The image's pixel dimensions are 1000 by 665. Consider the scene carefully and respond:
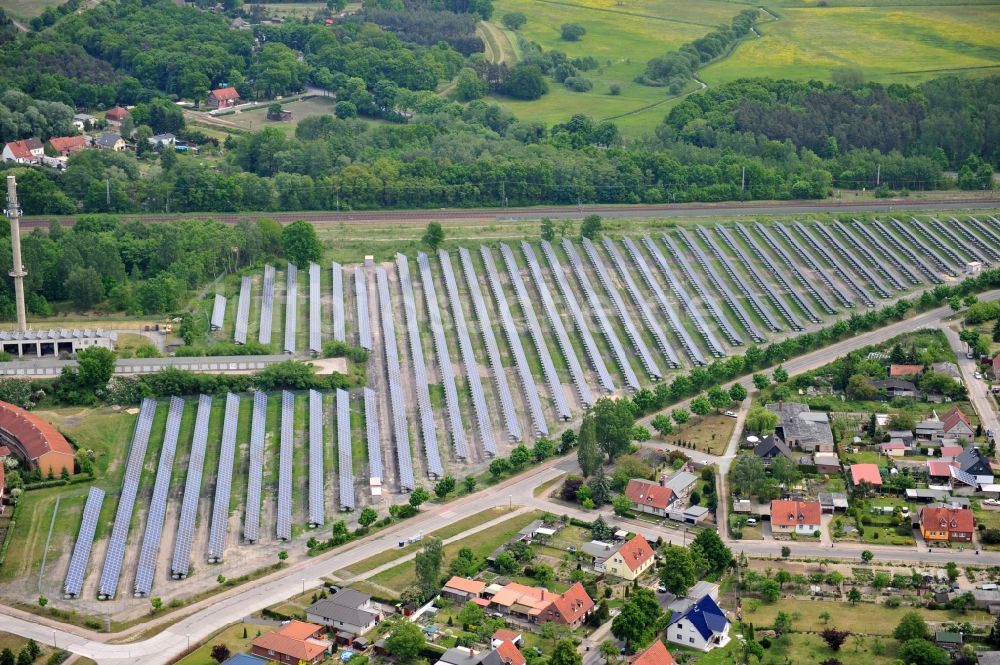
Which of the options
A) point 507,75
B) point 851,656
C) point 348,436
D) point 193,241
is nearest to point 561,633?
point 851,656

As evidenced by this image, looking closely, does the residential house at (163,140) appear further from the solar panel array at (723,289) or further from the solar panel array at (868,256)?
the solar panel array at (868,256)

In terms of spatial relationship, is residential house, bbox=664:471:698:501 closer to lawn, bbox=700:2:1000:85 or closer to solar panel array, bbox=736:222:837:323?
solar panel array, bbox=736:222:837:323

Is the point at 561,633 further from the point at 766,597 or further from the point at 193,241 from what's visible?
the point at 193,241

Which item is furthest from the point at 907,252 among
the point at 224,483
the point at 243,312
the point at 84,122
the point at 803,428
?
the point at 84,122

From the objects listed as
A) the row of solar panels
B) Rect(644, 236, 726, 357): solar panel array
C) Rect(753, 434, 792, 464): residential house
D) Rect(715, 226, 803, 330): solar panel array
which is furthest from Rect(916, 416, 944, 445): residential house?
the row of solar panels

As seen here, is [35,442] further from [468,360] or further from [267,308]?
[468,360]

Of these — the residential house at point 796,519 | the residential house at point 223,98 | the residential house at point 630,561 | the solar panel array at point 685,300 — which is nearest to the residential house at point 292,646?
the residential house at point 630,561
